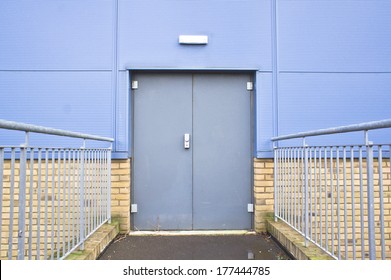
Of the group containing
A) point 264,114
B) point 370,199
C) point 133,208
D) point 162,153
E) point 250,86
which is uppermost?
point 250,86

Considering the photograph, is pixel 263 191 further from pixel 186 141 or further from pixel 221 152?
pixel 186 141

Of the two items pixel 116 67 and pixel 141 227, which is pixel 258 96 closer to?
pixel 116 67

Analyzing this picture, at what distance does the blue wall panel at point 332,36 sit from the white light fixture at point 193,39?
1.01 metres

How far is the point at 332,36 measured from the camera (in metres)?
3.91

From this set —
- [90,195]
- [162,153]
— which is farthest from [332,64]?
[90,195]

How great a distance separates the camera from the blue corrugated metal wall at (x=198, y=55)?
3.79 m

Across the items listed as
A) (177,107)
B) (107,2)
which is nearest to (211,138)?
(177,107)

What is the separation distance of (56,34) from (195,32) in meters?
1.80

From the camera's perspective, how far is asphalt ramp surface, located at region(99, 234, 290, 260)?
9.71ft

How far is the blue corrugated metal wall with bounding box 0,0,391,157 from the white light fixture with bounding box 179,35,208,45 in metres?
0.07

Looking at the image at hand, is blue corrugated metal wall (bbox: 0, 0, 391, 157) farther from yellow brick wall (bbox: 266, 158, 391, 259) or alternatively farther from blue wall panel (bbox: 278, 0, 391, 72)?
yellow brick wall (bbox: 266, 158, 391, 259)

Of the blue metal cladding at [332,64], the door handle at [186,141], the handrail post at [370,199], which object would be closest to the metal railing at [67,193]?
the door handle at [186,141]

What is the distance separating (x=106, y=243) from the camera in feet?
10.4

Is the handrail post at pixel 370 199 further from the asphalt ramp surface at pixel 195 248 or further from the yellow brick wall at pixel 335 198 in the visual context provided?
the yellow brick wall at pixel 335 198
